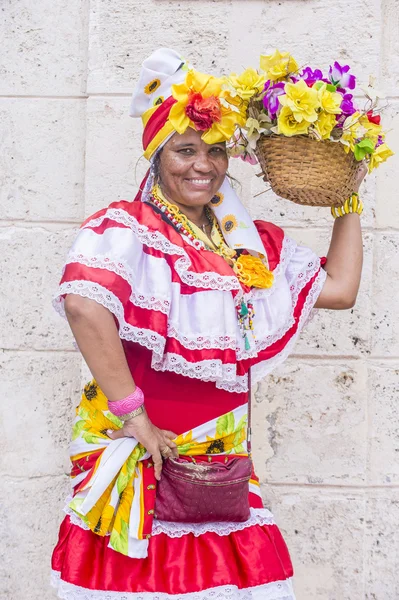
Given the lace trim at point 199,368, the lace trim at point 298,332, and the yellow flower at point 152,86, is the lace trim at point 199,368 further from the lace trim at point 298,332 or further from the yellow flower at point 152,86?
the yellow flower at point 152,86

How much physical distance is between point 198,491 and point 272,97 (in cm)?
118

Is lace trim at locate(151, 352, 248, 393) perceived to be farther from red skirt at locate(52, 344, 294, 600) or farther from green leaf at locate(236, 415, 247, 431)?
green leaf at locate(236, 415, 247, 431)

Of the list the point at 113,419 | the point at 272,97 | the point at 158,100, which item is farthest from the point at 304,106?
the point at 113,419

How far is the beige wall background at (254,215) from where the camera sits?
132 inches

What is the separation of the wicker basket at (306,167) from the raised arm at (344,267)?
260 millimetres

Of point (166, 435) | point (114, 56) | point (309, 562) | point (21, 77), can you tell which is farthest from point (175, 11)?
point (309, 562)

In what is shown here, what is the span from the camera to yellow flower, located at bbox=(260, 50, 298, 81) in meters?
2.33

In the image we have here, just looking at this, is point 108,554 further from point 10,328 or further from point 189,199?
point 10,328

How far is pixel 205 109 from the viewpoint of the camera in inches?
92.2

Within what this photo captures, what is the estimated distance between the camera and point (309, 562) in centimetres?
344

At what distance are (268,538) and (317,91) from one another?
1.37m

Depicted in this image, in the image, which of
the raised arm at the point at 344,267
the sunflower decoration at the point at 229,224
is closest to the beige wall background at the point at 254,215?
the raised arm at the point at 344,267

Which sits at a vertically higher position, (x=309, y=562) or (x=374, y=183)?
(x=374, y=183)

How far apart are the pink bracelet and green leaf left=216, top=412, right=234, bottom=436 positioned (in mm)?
294
